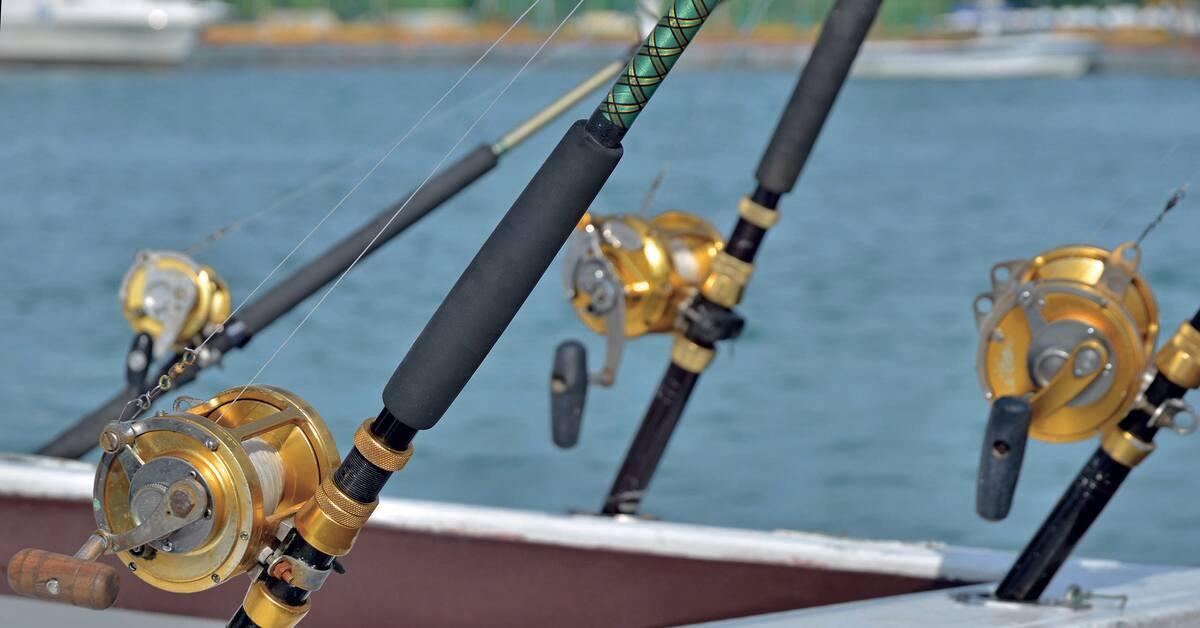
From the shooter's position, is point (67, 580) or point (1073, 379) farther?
point (1073, 379)

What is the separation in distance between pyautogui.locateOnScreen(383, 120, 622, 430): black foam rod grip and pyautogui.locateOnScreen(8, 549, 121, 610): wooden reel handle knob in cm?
33

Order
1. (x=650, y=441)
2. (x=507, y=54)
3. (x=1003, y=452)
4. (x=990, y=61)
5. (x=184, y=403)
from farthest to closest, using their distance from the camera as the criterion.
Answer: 1. (x=990, y=61)
2. (x=507, y=54)
3. (x=650, y=441)
4. (x=1003, y=452)
5. (x=184, y=403)

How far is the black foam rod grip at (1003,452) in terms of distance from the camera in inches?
97.2

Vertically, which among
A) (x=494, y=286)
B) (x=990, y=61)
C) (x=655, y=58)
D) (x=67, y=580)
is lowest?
(x=990, y=61)

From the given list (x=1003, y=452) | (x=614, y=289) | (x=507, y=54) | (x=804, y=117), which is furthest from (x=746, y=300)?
(x=507, y=54)

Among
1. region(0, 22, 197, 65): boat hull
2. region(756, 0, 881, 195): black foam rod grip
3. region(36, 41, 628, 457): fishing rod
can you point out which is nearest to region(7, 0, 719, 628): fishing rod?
region(756, 0, 881, 195): black foam rod grip

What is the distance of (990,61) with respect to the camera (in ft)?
142

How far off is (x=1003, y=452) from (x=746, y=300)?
10258mm

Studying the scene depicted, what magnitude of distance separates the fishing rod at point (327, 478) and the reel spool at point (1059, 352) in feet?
2.77

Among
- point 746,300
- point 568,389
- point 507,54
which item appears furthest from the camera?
point 507,54

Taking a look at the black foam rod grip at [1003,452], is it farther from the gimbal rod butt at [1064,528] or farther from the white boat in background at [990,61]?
the white boat in background at [990,61]

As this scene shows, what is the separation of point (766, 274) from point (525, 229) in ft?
38.3

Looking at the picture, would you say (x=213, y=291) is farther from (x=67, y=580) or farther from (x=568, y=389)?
(x=67, y=580)

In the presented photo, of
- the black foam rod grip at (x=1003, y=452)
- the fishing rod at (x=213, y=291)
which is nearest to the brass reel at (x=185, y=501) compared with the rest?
the black foam rod grip at (x=1003, y=452)
